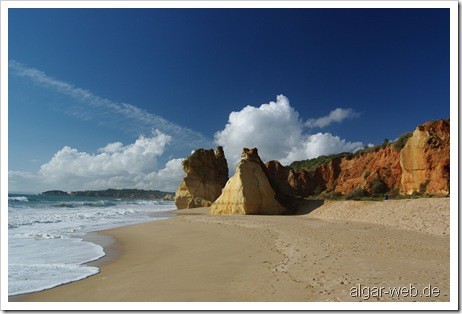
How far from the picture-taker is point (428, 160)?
98.6 ft

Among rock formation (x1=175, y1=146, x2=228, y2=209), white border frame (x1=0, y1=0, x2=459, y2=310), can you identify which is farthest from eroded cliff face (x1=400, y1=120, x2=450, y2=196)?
rock formation (x1=175, y1=146, x2=228, y2=209)

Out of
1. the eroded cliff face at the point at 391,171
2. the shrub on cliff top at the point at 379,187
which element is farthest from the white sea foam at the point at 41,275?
the shrub on cliff top at the point at 379,187

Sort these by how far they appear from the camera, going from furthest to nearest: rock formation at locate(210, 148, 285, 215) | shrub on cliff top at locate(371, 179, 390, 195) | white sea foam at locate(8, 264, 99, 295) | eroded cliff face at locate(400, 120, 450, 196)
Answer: shrub on cliff top at locate(371, 179, 390, 195) → rock formation at locate(210, 148, 285, 215) → eroded cliff face at locate(400, 120, 450, 196) → white sea foam at locate(8, 264, 99, 295)

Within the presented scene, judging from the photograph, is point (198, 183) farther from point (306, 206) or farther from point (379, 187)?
point (379, 187)

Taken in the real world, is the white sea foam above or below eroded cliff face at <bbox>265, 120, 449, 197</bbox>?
below

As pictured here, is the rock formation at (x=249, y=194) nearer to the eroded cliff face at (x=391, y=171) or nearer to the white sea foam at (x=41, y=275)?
the eroded cliff face at (x=391, y=171)

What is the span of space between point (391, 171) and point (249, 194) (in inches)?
888

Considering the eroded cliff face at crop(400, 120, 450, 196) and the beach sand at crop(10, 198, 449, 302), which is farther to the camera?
the eroded cliff face at crop(400, 120, 450, 196)

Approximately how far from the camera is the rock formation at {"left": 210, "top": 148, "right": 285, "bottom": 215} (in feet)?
99.1

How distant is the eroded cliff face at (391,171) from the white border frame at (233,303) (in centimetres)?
2438

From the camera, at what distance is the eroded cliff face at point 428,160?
94.2 feet

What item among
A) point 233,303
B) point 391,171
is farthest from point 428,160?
point 233,303

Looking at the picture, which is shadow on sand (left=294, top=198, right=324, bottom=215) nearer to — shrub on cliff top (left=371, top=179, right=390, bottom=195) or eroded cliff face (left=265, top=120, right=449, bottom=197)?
eroded cliff face (left=265, top=120, right=449, bottom=197)

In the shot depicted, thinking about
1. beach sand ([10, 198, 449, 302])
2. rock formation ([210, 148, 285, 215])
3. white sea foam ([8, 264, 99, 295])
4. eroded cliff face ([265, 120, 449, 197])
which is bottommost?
white sea foam ([8, 264, 99, 295])
